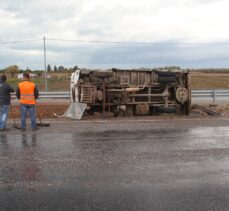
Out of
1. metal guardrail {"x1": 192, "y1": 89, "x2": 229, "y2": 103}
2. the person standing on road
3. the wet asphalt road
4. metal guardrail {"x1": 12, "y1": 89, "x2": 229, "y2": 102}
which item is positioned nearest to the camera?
the wet asphalt road

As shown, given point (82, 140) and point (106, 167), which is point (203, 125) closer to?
point (82, 140)

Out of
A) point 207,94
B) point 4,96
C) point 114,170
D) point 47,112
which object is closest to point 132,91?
point 47,112

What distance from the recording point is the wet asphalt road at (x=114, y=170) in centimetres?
536

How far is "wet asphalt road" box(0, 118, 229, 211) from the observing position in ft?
17.6

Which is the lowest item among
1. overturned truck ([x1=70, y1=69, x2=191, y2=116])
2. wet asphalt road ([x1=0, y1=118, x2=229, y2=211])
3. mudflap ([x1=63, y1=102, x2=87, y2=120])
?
wet asphalt road ([x1=0, y1=118, x2=229, y2=211])

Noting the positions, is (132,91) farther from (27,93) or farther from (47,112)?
(27,93)

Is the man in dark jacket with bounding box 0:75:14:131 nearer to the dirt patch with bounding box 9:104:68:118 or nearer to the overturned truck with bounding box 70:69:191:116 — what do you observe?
the overturned truck with bounding box 70:69:191:116

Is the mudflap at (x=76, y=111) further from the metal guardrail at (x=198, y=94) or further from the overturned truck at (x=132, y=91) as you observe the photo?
the metal guardrail at (x=198, y=94)

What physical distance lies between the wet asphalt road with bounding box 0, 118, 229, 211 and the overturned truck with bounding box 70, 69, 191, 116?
441 centimetres

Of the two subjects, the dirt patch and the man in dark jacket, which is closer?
the man in dark jacket

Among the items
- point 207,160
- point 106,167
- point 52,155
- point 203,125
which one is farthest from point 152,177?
point 203,125

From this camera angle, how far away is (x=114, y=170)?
6.94m

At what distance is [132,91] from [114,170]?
9.42m

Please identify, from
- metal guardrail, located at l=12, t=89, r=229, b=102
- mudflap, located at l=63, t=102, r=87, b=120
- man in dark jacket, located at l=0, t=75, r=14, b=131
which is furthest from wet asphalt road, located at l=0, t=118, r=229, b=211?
metal guardrail, located at l=12, t=89, r=229, b=102
